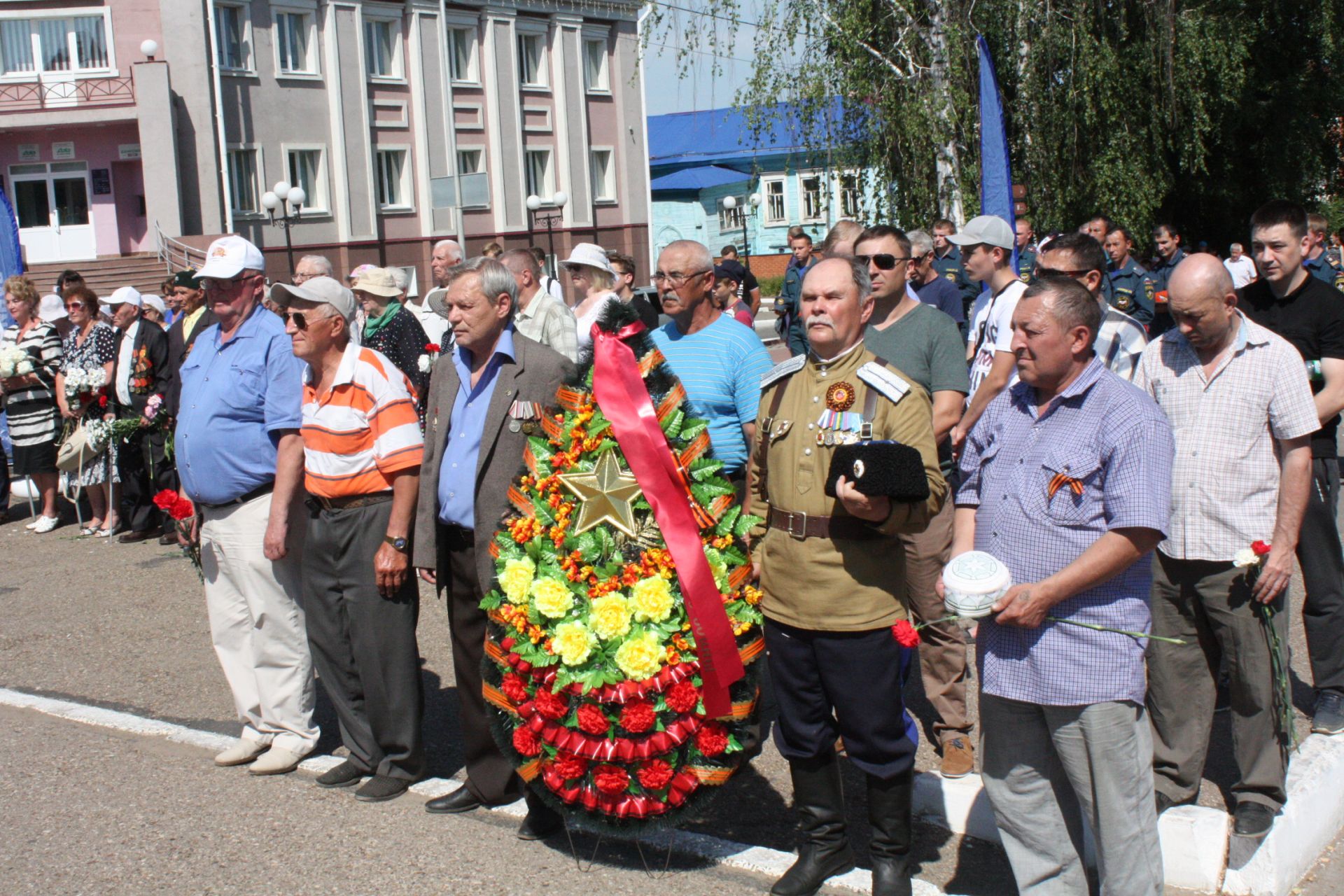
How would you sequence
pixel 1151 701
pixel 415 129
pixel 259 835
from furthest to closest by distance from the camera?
1. pixel 415 129
2. pixel 259 835
3. pixel 1151 701

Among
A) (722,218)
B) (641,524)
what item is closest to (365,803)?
(641,524)

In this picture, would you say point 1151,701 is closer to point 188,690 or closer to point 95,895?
point 95,895

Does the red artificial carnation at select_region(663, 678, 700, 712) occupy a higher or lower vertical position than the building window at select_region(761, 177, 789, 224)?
lower

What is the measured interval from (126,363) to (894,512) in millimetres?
8768

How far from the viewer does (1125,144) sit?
18516 millimetres

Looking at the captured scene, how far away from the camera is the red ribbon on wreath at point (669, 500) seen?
4141 mm

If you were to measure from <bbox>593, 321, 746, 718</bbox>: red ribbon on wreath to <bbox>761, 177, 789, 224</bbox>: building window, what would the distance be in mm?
57131

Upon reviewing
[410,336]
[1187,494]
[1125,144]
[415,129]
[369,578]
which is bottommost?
[369,578]

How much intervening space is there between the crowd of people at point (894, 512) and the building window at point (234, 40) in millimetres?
29520

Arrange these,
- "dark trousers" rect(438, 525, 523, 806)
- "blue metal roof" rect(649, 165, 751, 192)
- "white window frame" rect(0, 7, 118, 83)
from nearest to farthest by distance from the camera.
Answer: "dark trousers" rect(438, 525, 523, 806)
"white window frame" rect(0, 7, 118, 83)
"blue metal roof" rect(649, 165, 751, 192)

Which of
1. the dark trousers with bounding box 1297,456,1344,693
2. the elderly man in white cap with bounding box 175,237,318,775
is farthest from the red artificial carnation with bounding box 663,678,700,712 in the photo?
the dark trousers with bounding box 1297,456,1344,693

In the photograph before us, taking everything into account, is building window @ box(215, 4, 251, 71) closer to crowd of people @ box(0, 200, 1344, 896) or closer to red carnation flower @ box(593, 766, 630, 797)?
crowd of people @ box(0, 200, 1344, 896)

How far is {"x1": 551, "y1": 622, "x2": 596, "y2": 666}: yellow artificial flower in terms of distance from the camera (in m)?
4.18

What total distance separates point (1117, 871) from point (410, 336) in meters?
5.53
